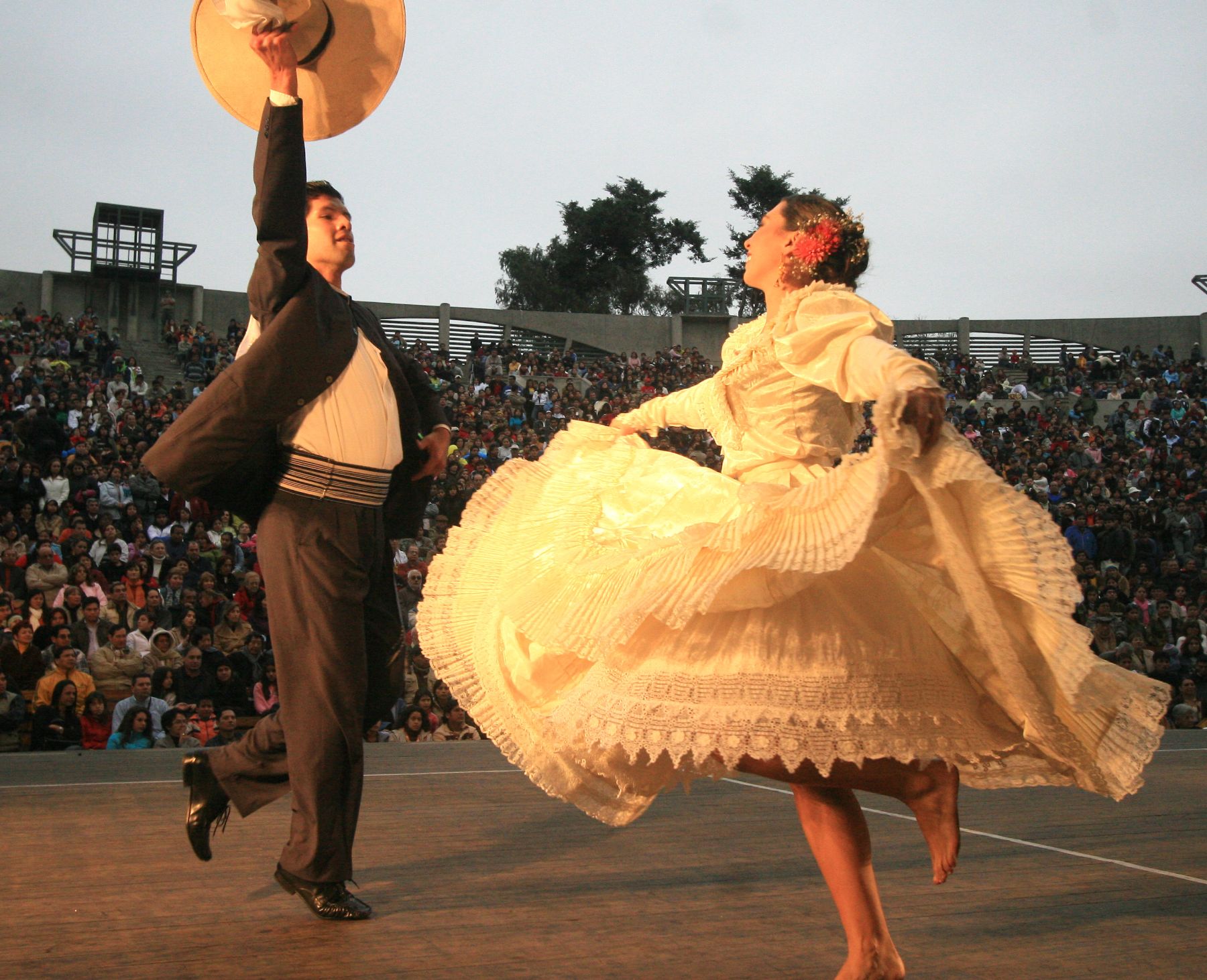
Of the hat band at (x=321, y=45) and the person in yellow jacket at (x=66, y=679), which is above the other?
the hat band at (x=321, y=45)

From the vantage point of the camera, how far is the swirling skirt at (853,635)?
216 centimetres

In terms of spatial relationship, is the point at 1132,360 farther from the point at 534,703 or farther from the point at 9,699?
the point at 534,703

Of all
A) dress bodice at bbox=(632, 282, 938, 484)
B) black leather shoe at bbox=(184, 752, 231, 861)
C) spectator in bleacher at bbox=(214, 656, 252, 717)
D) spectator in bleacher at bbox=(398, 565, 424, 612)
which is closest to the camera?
dress bodice at bbox=(632, 282, 938, 484)

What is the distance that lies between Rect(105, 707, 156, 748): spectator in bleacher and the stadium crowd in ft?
0.03

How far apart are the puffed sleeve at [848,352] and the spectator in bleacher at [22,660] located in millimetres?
6314

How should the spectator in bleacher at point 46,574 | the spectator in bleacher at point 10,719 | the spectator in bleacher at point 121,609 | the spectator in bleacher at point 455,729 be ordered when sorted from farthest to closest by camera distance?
1. the spectator in bleacher at point 46,574
2. the spectator in bleacher at point 121,609
3. the spectator in bleacher at point 455,729
4. the spectator in bleacher at point 10,719

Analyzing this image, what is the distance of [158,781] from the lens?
15.7ft

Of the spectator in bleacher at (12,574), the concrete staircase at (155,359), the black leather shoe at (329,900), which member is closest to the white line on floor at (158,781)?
the black leather shoe at (329,900)

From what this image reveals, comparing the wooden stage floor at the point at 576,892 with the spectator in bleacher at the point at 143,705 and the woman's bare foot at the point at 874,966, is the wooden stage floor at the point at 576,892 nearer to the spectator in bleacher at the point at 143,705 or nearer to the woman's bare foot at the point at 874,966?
the woman's bare foot at the point at 874,966

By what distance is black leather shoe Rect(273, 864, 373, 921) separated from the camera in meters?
2.73

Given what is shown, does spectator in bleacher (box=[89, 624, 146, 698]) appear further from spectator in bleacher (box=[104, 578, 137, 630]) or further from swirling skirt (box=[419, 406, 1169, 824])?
swirling skirt (box=[419, 406, 1169, 824])

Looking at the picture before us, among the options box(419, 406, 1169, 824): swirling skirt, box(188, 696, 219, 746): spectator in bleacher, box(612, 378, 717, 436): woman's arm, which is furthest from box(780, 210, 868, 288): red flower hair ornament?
box(188, 696, 219, 746): spectator in bleacher

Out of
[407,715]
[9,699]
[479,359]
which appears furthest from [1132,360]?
[9,699]

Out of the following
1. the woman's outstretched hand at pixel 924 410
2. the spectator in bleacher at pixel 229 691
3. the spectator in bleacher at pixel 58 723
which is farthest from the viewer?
the spectator in bleacher at pixel 229 691
